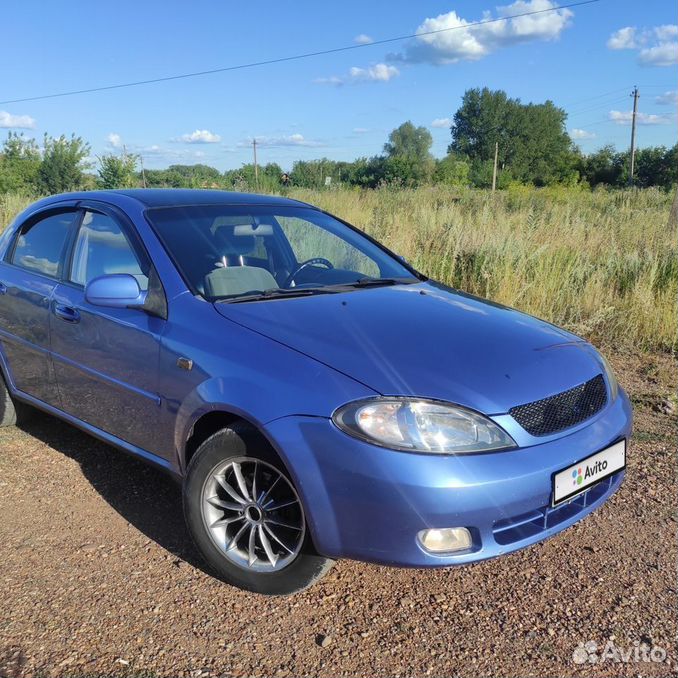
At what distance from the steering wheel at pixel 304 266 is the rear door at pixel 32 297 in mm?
1358

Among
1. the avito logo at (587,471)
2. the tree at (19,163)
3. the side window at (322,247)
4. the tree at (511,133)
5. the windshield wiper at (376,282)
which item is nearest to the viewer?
the avito logo at (587,471)

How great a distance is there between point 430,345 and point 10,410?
312 cm

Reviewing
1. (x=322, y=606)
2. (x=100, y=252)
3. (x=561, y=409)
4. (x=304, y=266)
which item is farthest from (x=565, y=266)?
(x=322, y=606)

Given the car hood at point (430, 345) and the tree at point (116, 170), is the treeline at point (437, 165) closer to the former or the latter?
the tree at point (116, 170)

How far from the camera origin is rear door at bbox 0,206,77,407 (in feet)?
11.7

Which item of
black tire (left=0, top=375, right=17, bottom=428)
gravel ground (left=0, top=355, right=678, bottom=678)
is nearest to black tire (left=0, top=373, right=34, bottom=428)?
black tire (left=0, top=375, right=17, bottom=428)

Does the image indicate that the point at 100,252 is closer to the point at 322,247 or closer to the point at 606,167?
the point at 322,247

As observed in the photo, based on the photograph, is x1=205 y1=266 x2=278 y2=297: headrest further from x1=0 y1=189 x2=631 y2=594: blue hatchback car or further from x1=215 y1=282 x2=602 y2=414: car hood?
x1=215 y1=282 x2=602 y2=414: car hood

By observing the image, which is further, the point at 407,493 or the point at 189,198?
the point at 189,198

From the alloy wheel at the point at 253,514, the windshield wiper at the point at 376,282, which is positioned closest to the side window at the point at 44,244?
the windshield wiper at the point at 376,282

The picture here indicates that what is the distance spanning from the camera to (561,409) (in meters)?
2.37

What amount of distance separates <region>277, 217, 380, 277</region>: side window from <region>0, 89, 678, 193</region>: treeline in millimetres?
12168

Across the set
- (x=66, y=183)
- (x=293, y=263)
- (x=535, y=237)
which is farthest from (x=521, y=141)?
(x=293, y=263)

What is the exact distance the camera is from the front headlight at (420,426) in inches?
83.4
